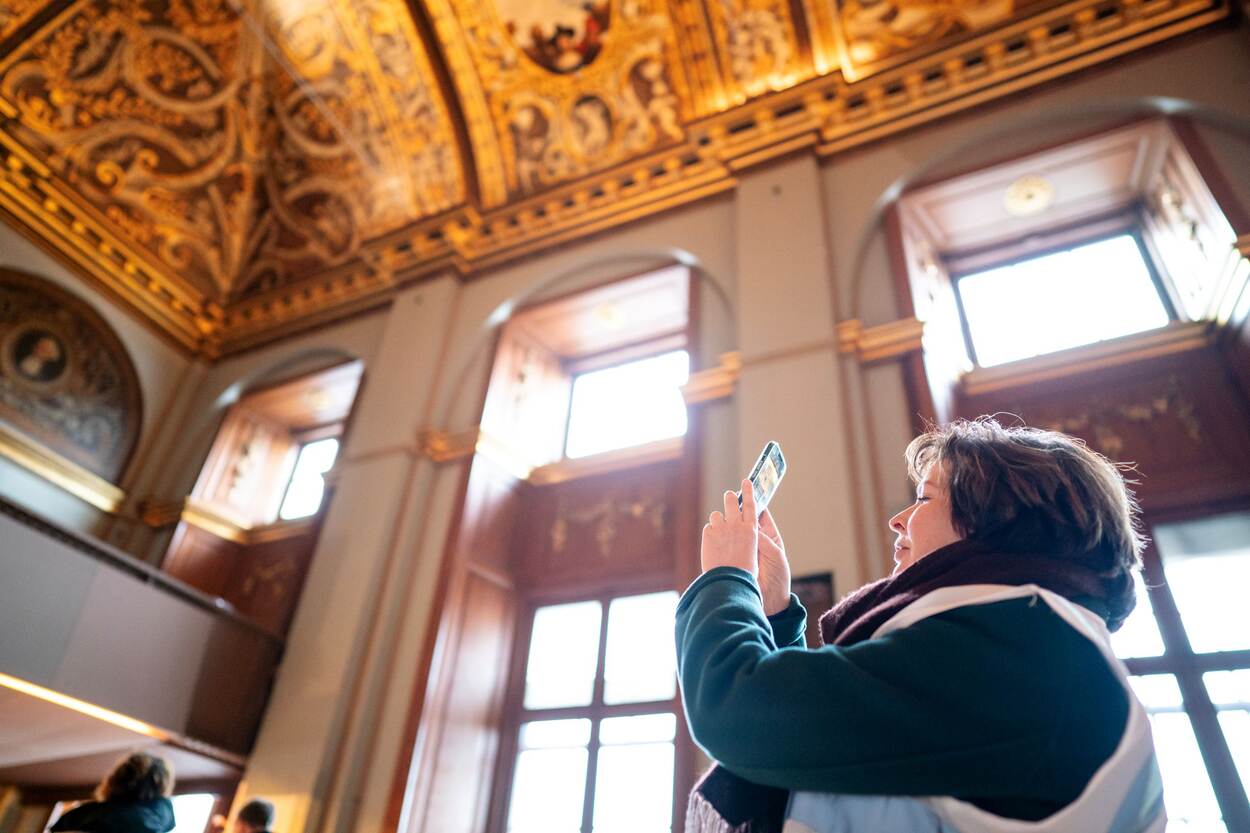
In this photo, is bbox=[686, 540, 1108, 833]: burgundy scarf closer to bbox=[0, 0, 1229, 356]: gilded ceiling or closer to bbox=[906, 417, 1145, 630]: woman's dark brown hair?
bbox=[906, 417, 1145, 630]: woman's dark brown hair

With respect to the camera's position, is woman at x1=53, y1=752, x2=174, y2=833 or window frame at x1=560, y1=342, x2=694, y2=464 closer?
woman at x1=53, y1=752, x2=174, y2=833

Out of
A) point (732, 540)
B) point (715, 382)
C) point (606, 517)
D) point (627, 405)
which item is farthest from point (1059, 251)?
point (732, 540)

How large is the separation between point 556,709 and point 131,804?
9.32 feet

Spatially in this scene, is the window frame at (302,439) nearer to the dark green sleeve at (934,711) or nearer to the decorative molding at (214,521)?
the decorative molding at (214,521)

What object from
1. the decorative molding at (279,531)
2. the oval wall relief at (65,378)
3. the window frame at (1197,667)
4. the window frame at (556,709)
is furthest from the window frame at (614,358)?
the oval wall relief at (65,378)

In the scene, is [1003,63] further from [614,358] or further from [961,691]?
[961,691]

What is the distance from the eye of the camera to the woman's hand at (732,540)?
1405 millimetres

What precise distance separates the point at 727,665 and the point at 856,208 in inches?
209

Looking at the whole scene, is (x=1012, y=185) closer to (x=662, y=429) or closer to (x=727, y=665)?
(x=662, y=429)

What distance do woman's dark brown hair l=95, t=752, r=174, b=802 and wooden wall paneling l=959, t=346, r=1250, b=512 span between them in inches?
187

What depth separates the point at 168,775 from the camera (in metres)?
3.71

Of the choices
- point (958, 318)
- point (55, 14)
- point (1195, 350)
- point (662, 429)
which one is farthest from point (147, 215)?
point (1195, 350)

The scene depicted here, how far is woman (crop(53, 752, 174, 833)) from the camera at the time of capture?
346 centimetres

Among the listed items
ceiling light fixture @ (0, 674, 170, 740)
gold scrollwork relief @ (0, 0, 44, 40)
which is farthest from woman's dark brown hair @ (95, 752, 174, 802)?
gold scrollwork relief @ (0, 0, 44, 40)
